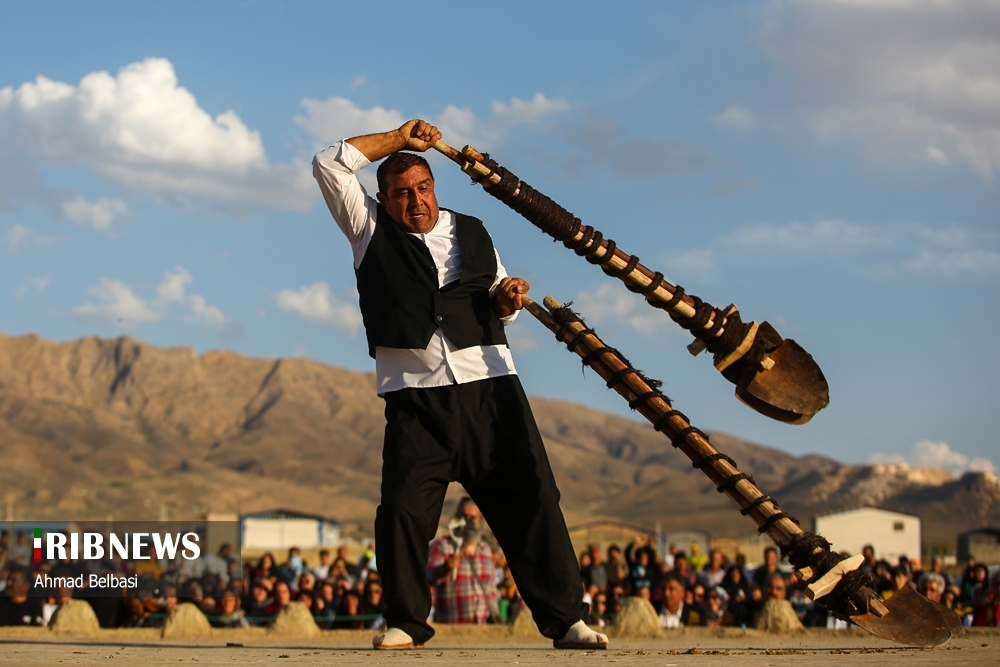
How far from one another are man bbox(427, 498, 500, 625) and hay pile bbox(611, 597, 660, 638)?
6.32 feet

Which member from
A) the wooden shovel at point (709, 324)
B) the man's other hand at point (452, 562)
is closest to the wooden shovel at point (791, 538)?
the wooden shovel at point (709, 324)

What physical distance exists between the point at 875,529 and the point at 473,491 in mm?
63601

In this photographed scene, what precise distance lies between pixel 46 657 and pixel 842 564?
389cm

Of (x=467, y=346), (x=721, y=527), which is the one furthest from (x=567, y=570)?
(x=721, y=527)

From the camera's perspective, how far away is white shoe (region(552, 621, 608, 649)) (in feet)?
19.2

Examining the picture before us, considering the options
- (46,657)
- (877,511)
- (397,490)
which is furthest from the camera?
(877,511)

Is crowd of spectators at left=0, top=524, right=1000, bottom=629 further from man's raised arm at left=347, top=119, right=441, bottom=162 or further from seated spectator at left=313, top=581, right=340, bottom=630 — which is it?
man's raised arm at left=347, top=119, right=441, bottom=162

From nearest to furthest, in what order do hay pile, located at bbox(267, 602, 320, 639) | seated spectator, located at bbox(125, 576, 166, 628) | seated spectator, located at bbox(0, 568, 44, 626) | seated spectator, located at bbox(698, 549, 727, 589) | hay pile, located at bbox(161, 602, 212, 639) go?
hay pile, located at bbox(161, 602, 212, 639)
hay pile, located at bbox(267, 602, 320, 639)
seated spectator, located at bbox(0, 568, 44, 626)
seated spectator, located at bbox(125, 576, 166, 628)
seated spectator, located at bbox(698, 549, 727, 589)

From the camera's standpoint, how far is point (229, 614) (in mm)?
12938

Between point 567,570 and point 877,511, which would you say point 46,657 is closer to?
point 567,570

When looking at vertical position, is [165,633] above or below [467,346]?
below

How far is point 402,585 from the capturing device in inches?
231

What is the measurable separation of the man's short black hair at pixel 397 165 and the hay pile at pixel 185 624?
14.2 feet

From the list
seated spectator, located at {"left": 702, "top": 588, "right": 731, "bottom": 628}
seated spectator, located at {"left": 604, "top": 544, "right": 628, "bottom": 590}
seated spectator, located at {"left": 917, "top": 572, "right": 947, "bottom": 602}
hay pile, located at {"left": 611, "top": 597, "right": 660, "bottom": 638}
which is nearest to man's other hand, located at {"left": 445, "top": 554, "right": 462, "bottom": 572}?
hay pile, located at {"left": 611, "top": 597, "right": 660, "bottom": 638}
